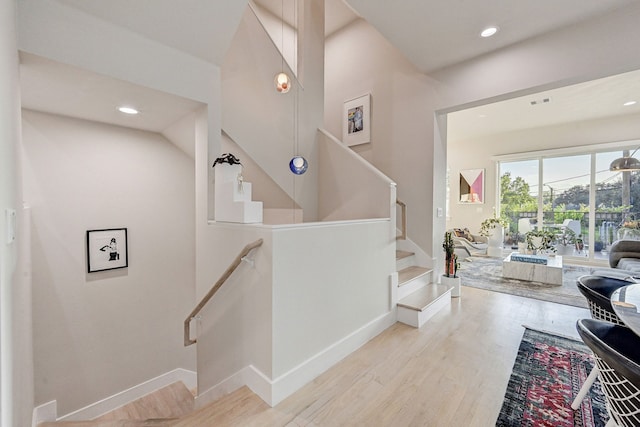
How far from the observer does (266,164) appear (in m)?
3.88

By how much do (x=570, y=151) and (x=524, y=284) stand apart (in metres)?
4.49

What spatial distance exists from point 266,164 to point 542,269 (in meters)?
5.31

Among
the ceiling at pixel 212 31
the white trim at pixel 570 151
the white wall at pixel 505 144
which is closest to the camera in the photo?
the ceiling at pixel 212 31

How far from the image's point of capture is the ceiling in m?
2.19

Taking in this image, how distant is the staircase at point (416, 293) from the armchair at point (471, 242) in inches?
Answer: 134

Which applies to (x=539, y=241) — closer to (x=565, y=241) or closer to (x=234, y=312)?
(x=565, y=241)

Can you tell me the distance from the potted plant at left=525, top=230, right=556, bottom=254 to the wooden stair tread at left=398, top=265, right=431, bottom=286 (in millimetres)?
3649

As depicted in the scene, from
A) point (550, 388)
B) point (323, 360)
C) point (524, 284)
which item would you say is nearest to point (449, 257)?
point (524, 284)

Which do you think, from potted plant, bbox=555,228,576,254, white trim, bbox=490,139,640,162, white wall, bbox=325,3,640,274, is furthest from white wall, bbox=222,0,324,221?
potted plant, bbox=555,228,576,254

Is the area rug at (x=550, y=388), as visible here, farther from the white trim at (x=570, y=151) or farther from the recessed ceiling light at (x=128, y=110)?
the white trim at (x=570, y=151)

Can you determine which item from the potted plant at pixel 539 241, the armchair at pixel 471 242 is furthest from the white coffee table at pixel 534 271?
the armchair at pixel 471 242

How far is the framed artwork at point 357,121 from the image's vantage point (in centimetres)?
505

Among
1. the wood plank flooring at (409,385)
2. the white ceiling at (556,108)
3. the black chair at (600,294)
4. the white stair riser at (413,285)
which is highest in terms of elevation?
the white ceiling at (556,108)

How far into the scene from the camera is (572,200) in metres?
7.03
